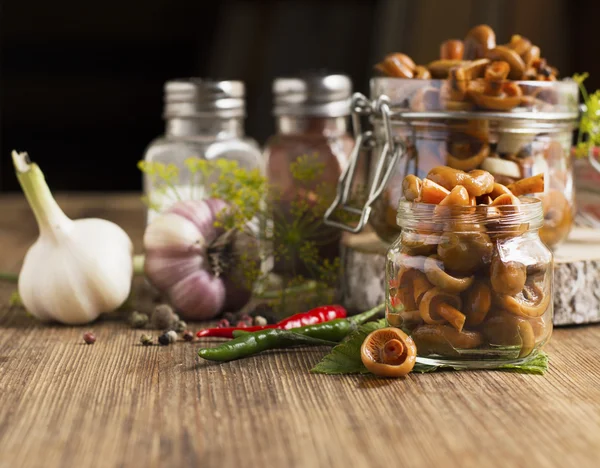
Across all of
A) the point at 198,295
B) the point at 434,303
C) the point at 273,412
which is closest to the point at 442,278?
the point at 434,303

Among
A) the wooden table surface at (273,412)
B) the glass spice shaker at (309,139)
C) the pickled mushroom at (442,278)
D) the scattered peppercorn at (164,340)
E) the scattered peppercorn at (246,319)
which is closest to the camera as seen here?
the wooden table surface at (273,412)

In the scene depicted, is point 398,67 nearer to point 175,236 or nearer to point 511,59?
point 511,59

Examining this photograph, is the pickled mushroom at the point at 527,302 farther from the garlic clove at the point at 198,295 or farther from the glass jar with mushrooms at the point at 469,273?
the garlic clove at the point at 198,295

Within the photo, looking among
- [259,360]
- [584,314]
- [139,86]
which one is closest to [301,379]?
[259,360]

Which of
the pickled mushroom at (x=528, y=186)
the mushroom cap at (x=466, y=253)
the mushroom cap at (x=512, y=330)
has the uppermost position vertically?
the pickled mushroom at (x=528, y=186)

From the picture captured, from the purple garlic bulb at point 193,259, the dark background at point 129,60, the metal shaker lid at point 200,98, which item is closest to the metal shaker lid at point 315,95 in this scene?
the metal shaker lid at point 200,98

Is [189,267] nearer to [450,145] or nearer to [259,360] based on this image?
[259,360]
